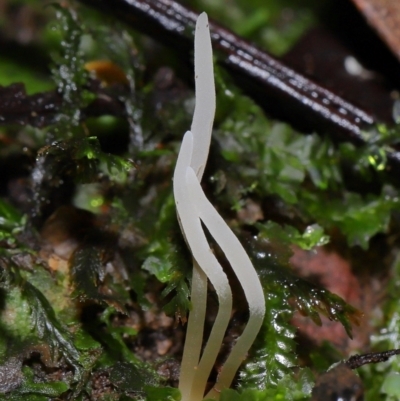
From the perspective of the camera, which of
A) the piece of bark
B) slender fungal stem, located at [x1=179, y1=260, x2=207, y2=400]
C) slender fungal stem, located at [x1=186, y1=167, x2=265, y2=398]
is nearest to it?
slender fungal stem, located at [x1=186, y1=167, x2=265, y2=398]

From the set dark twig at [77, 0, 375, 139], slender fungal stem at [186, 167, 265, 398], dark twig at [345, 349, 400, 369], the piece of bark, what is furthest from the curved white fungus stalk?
the piece of bark

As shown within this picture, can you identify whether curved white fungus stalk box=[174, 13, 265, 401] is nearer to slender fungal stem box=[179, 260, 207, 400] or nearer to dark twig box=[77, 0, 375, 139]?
slender fungal stem box=[179, 260, 207, 400]

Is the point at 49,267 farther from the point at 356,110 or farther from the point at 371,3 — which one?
the point at 371,3

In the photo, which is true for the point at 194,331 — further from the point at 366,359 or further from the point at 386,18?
the point at 386,18

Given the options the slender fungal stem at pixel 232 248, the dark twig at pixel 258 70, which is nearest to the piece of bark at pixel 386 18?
the dark twig at pixel 258 70

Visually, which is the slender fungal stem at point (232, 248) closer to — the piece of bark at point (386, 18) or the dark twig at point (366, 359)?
the dark twig at point (366, 359)

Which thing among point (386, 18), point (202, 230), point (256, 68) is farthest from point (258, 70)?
point (202, 230)

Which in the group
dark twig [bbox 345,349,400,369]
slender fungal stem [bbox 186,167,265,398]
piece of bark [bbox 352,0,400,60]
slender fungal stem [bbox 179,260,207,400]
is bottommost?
slender fungal stem [bbox 179,260,207,400]

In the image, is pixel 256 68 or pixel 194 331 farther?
pixel 256 68
